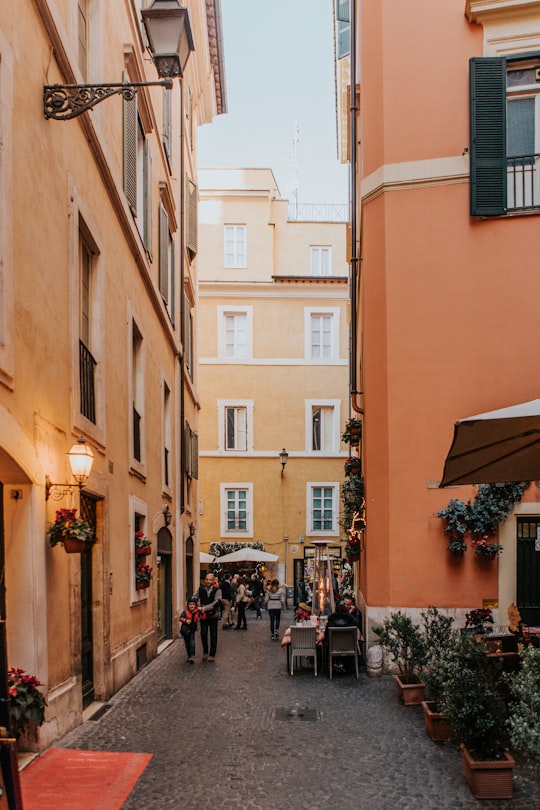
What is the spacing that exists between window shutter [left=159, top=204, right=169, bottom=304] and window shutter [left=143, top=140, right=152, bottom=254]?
1621 millimetres

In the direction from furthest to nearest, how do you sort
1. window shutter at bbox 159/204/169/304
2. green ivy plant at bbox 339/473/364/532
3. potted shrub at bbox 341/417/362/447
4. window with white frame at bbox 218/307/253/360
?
window with white frame at bbox 218/307/253/360 → window shutter at bbox 159/204/169/304 → potted shrub at bbox 341/417/362/447 → green ivy plant at bbox 339/473/364/532

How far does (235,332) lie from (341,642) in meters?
22.3

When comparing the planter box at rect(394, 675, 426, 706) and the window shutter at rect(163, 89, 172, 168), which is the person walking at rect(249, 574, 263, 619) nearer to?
the window shutter at rect(163, 89, 172, 168)

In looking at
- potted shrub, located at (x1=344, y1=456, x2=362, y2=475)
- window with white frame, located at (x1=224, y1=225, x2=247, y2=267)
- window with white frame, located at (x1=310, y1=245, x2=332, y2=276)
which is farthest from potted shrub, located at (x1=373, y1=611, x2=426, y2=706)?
window with white frame, located at (x1=310, y1=245, x2=332, y2=276)

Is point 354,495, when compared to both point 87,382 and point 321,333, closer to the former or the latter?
point 87,382

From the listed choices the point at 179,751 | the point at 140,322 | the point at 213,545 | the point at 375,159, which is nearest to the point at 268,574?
the point at 213,545

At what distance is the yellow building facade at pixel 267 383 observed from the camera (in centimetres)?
3161

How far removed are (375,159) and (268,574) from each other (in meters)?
21.2

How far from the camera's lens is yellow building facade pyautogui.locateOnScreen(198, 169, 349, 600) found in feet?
104

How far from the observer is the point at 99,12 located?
10.3m

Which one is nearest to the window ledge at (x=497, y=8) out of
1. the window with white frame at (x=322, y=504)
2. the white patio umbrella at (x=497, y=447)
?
the white patio umbrella at (x=497, y=447)

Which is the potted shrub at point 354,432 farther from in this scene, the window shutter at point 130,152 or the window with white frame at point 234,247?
the window with white frame at point 234,247

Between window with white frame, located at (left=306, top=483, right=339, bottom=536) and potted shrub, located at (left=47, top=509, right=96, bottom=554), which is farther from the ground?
potted shrub, located at (left=47, top=509, right=96, bottom=554)

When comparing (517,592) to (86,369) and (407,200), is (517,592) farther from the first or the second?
(86,369)
